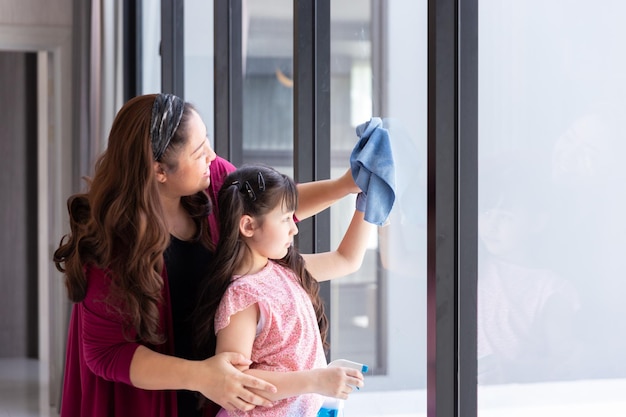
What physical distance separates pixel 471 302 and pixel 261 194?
43cm

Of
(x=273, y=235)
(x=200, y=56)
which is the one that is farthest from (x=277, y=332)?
(x=200, y=56)

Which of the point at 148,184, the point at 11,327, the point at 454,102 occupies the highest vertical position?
the point at 454,102

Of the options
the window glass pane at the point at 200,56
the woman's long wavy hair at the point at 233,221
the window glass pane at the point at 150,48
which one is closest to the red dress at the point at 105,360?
the woman's long wavy hair at the point at 233,221

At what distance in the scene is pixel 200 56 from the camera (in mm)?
3332

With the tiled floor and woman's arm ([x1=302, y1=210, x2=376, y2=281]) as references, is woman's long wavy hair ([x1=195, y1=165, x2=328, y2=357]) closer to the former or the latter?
woman's arm ([x1=302, y1=210, x2=376, y2=281])

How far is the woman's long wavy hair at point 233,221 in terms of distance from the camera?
1526 mm

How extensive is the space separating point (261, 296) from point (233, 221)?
15cm

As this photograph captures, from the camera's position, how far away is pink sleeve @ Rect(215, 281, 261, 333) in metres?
1.47

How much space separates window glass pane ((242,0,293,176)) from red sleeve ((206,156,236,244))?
3.16 feet

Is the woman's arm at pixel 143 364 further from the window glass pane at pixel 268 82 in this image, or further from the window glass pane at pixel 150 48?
the window glass pane at pixel 150 48

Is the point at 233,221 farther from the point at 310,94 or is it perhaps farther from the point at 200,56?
the point at 200,56

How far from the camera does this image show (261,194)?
5.02 feet
